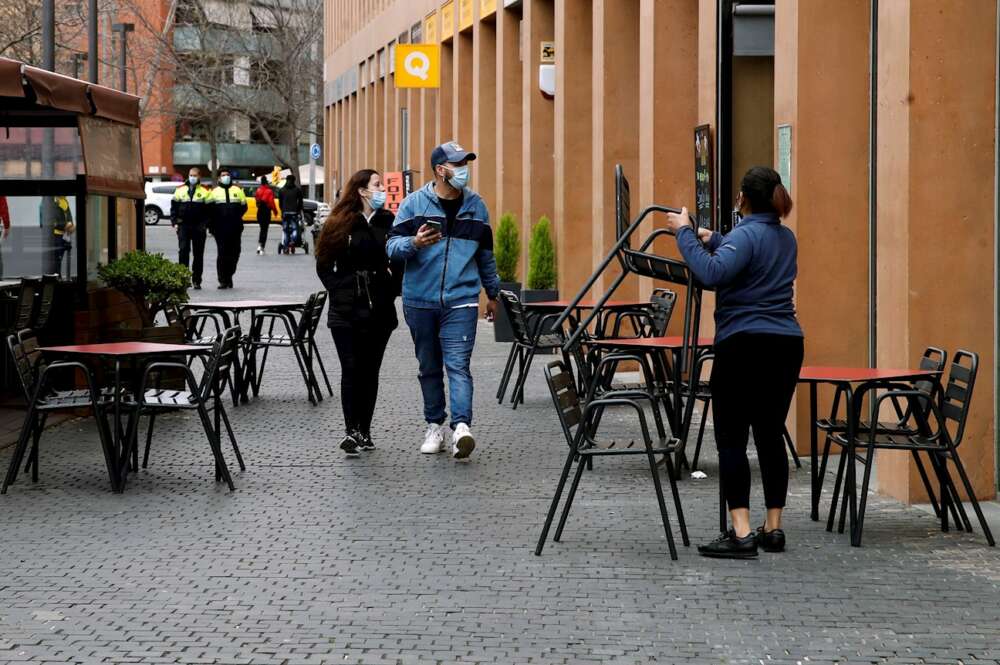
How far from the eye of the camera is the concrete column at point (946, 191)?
29.8 feet

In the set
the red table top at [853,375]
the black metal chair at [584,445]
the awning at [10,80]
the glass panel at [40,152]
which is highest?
the awning at [10,80]

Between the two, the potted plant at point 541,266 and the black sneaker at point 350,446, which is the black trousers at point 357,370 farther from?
the potted plant at point 541,266

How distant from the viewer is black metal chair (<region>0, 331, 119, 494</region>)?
31.2ft

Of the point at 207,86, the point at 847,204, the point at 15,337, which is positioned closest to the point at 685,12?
the point at 847,204

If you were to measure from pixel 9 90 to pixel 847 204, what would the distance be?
5.16 metres

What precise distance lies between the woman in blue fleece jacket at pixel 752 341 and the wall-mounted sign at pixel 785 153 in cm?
345

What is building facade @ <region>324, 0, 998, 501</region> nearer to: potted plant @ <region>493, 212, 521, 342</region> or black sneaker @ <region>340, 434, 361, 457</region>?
potted plant @ <region>493, 212, 521, 342</region>

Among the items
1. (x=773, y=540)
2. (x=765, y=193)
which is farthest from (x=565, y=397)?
(x=765, y=193)

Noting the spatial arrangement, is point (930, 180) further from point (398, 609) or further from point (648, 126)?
point (648, 126)

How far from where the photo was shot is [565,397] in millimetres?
8094

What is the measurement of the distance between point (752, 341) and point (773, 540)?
2.94ft

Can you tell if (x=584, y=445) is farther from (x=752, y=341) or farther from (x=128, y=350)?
(x=128, y=350)

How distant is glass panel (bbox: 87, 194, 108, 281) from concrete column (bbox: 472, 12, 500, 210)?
41.1ft

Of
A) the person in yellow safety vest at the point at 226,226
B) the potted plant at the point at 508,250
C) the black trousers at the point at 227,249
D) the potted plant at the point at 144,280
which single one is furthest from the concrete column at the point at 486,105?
the potted plant at the point at 144,280
